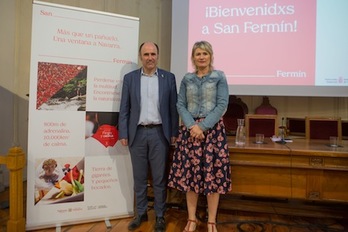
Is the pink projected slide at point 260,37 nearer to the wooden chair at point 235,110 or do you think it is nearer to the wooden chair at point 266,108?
the wooden chair at point 235,110

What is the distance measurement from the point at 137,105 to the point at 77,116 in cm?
50

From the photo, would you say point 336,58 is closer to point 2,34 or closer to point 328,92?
point 328,92

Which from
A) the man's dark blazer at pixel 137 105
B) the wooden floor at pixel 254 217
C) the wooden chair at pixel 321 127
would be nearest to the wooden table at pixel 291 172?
the wooden floor at pixel 254 217

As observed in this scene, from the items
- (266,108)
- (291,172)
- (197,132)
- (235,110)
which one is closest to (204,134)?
(197,132)

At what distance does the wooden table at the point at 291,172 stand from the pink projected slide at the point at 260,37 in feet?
4.68

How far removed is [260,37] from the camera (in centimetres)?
317

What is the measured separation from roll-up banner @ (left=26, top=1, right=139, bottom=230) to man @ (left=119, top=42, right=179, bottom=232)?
191mm

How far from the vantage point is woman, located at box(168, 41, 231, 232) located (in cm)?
173

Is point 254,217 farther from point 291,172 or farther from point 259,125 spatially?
point 259,125

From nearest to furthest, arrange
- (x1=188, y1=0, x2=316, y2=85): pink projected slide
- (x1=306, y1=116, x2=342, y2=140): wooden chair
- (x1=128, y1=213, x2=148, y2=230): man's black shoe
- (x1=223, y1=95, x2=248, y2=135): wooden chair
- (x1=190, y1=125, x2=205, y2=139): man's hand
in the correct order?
(x1=190, y1=125, x2=205, y2=139): man's hand < (x1=128, y1=213, x2=148, y2=230): man's black shoe < (x1=306, y1=116, x2=342, y2=140): wooden chair < (x1=188, y1=0, x2=316, y2=85): pink projected slide < (x1=223, y1=95, x2=248, y2=135): wooden chair

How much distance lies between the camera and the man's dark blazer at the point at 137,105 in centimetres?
196

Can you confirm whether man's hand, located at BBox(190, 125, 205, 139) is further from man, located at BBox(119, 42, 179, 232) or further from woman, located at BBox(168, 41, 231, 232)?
man, located at BBox(119, 42, 179, 232)

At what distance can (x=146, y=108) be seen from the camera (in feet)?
6.43

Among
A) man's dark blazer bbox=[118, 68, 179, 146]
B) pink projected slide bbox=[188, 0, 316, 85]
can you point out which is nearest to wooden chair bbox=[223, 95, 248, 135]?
pink projected slide bbox=[188, 0, 316, 85]
